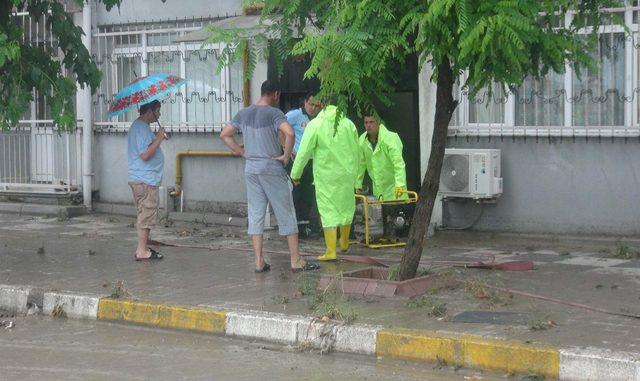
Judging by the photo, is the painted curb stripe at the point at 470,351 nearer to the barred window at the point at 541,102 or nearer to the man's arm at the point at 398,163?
the man's arm at the point at 398,163

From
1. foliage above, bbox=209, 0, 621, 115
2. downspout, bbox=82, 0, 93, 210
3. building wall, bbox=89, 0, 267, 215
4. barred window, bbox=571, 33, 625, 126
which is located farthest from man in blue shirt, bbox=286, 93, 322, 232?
downspout, bbox=82, 0, 93, 210

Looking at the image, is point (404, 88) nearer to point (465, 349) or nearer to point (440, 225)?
point (440, 225)

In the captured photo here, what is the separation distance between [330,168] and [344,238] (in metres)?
1.08

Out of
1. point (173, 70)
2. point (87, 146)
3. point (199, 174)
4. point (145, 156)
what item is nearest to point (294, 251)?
point (145, 156)

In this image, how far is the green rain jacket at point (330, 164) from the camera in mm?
11570

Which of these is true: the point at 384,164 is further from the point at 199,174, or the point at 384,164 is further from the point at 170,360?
the point at 170,360

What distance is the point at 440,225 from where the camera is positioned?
13625 mm

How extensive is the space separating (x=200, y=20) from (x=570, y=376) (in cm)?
1012

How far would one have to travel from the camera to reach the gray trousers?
10.8m

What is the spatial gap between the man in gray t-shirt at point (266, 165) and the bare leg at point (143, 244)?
1563 mm

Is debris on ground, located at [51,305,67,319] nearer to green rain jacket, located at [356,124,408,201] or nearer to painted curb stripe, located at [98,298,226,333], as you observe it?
painted curb stripe, located at [98,298,226,333]

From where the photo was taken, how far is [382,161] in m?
12.8

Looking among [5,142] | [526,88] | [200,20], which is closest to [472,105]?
[526,88]

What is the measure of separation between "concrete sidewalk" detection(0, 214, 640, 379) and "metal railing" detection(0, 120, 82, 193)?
7.40ft
